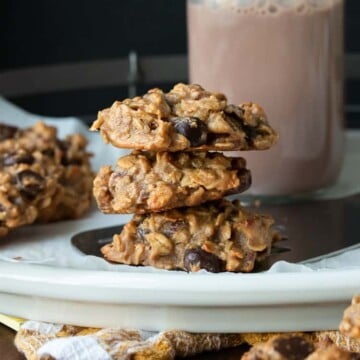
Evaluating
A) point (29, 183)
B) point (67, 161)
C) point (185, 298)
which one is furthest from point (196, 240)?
point (67, 161)

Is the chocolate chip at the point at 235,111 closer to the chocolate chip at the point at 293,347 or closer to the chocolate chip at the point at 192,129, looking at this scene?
the chocolate chip at the point at 192,129

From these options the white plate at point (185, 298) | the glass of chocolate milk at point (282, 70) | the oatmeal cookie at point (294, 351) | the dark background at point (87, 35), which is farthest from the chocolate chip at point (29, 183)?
the dark background at point (87, 35)

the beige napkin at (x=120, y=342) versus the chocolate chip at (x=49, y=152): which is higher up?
the chocolate chip at (x=49, y=152)

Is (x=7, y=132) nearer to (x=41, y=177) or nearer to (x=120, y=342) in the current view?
(x=41, y=177)

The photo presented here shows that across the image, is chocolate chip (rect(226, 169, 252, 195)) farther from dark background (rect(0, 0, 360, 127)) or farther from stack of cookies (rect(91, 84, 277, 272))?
dark background (rect(0, 0, 360, 127))

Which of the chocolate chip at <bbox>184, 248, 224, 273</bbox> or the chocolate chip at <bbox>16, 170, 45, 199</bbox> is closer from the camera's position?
the chocolate chip at <bbox>184, 248, 224, 273</bbox>

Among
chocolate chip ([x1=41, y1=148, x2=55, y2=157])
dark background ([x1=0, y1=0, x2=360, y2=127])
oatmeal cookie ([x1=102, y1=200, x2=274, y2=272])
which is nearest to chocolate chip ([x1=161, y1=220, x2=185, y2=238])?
oatmeal cookie ([x1=102, y1=200, x2=274, y2=272])

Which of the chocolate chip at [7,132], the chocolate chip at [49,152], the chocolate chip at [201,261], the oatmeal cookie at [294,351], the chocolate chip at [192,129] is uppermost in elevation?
the chocolate chip at [192,129]
